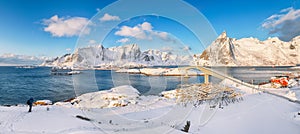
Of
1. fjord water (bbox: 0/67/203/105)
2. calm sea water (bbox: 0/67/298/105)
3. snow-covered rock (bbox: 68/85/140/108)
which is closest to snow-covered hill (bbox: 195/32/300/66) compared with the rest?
calm sea water (bbox: 0/67/298/105)

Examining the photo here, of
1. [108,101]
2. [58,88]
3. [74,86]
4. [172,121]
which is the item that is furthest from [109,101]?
[58,88]

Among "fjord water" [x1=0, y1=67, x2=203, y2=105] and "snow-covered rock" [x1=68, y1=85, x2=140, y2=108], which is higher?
"snow-covered rock" [x1=68, y1=85, x2=140, y2=108]

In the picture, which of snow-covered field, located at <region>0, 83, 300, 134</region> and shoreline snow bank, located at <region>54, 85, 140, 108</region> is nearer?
snow-covered field, located at <region>0, 83, 300, 134</region>

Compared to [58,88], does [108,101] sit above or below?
above

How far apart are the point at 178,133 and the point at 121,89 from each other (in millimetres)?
9661

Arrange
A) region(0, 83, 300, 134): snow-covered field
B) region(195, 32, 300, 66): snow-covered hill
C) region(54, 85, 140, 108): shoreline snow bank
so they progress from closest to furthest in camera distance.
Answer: region(0, 83, 300, 134): snow-covered field, region(54, 85, 140, 108): shoreline snow bank, region(195, 32, 300, 66): snow-covered hill

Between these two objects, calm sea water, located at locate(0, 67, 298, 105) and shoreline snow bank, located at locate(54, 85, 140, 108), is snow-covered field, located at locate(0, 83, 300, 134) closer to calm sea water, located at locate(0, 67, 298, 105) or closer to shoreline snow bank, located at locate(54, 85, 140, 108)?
calm sea water, located at locate(0, 67, 298, 105)

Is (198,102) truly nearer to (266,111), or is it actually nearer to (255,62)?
(266,111)

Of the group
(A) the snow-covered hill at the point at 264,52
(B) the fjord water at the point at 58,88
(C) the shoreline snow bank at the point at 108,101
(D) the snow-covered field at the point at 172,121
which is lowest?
(B) the fjord water at the point at 58,88

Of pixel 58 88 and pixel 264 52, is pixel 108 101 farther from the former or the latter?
pixel 264 52

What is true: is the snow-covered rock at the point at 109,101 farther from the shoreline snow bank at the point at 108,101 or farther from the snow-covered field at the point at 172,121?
the snow-covered field at the point at 172,121

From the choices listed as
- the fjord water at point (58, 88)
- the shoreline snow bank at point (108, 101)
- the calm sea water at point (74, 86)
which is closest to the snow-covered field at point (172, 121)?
the calm sea water at point (74, 86)

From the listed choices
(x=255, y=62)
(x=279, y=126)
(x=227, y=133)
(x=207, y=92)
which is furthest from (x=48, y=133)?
(x=255, y=62)

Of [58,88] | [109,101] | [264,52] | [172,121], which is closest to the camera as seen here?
[172,121]
